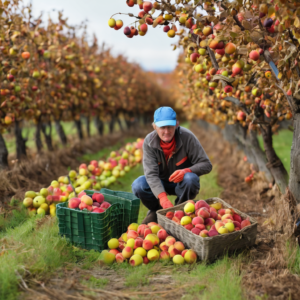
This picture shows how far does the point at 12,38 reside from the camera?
546 cm

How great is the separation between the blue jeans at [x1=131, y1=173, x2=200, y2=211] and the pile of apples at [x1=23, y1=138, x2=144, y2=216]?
66 cm

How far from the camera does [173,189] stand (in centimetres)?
415

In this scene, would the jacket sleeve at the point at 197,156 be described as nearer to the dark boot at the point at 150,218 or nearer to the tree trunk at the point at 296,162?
the dark boot at the point at 150,218

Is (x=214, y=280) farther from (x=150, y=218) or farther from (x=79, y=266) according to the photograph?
(x=150, y=218)

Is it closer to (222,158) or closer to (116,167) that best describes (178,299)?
(116,167)

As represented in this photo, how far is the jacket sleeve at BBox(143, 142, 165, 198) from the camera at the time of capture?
3.73m

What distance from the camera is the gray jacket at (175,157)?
3.78 m

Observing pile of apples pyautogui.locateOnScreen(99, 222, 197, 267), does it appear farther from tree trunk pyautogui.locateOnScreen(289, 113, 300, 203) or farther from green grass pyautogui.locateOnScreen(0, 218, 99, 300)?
tree trunk pyautogui.locateOnScreen(289, 113, 300, 203)

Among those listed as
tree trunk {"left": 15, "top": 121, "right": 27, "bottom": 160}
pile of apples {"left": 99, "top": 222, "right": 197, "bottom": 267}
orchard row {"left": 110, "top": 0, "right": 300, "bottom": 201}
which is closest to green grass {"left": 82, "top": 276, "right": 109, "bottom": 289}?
pile of apples {"left": 99, "top": 222, "right": 197, "bottom": 267}

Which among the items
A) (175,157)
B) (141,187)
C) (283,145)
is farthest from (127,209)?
(283,145)

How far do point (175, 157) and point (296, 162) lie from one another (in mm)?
1351

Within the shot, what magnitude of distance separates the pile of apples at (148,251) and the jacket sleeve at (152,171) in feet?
1.83

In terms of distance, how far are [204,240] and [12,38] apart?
471 cm

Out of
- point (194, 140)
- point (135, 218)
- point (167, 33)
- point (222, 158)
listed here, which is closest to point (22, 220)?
point (135, 218)
